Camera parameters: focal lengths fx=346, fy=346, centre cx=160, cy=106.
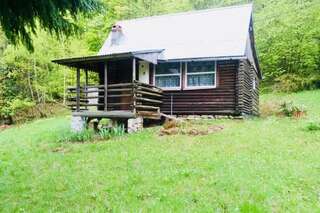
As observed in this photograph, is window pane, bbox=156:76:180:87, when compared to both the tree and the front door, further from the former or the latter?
the tree

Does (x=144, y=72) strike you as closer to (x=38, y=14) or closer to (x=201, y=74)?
(x=201, y=74)

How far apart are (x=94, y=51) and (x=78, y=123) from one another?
16.0 m

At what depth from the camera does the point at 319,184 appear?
18.5ft

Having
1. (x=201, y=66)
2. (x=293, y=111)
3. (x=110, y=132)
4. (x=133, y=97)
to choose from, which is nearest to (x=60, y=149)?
(x=110, y=132)

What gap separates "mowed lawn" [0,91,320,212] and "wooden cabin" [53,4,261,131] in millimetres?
3573

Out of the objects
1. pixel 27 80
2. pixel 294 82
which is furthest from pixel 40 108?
pixel 294 82

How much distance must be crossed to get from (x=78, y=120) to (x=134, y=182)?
8.17 metres

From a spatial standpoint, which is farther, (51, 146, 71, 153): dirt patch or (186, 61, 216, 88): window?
(186, 61, 216, 88): window

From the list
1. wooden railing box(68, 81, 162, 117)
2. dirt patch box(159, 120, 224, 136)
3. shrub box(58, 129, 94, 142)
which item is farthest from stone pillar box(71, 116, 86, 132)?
dirt patch box(159, 120, 224, 136)

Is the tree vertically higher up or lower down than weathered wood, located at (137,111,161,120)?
higher up

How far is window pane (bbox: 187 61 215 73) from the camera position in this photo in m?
14.8

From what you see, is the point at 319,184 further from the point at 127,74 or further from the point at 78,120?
the point at 127,74

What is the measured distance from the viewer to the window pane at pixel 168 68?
1528 cm

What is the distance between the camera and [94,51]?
28.8m
